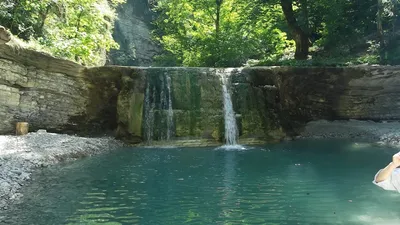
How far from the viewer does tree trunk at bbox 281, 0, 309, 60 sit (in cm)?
2172

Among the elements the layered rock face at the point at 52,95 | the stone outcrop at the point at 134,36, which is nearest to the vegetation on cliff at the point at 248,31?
the layered rock face at the point at 52,95

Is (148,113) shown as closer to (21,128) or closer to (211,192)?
(21,128)

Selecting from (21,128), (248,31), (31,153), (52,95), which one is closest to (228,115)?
(52,95)

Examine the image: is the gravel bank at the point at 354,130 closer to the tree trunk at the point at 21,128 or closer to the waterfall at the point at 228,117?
the waterfall at the point at 228,117

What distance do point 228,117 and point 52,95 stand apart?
744cm

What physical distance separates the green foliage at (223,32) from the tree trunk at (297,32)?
1176 mm

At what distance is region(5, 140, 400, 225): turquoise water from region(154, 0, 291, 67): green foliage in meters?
12.2

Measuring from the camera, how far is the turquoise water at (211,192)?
19.3ft

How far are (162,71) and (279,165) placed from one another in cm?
807

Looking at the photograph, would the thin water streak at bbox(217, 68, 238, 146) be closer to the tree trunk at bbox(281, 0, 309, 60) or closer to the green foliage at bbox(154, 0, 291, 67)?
the green foliage at bbox(154, 0, 291, 67)

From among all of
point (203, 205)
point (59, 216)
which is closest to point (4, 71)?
point (59, 216)

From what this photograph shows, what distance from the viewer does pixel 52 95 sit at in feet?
47.5

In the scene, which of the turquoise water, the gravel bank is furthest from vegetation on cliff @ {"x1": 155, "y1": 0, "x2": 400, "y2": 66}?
the turquoise water

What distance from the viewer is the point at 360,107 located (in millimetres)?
18141
